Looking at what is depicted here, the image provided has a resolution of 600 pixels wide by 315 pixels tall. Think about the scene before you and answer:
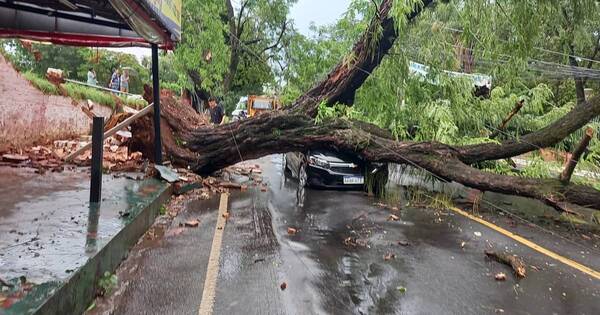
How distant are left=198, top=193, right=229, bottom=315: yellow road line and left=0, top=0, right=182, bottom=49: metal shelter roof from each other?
3.09 metres

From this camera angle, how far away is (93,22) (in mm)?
8969

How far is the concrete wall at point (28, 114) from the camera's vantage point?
34.0ft

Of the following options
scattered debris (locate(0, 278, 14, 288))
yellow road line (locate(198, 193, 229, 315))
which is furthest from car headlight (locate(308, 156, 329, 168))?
scattered debris (locate(0, 278, 14, 288))

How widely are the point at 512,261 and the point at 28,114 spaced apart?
10745mm

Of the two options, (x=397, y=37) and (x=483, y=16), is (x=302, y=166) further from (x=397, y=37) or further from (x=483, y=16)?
(x=483, y=16)

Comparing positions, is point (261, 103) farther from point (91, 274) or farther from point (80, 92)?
point (91, 274)

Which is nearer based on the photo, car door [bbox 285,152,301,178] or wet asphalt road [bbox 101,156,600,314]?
wet asphalt road [bbox 101,156,600,314]

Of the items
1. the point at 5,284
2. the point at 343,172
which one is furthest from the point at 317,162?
the point at 5,284

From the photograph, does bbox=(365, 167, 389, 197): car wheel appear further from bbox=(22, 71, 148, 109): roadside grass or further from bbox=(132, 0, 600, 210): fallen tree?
bbox=(22, 71, 148, 109): roadside grass

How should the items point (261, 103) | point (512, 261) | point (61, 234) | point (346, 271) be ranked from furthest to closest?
point (261, 103) < point (512, 261) < point (346, 271) < point (61, 234)

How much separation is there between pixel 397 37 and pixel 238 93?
2355 centimetres

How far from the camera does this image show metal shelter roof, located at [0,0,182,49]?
684cm

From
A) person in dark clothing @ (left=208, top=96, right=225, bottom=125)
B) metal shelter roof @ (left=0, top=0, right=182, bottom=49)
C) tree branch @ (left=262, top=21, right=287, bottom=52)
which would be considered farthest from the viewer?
tree branch @ (left=262, top=21, right=287, bottom=52)

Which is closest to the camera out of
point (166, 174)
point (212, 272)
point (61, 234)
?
point (61, 234)
